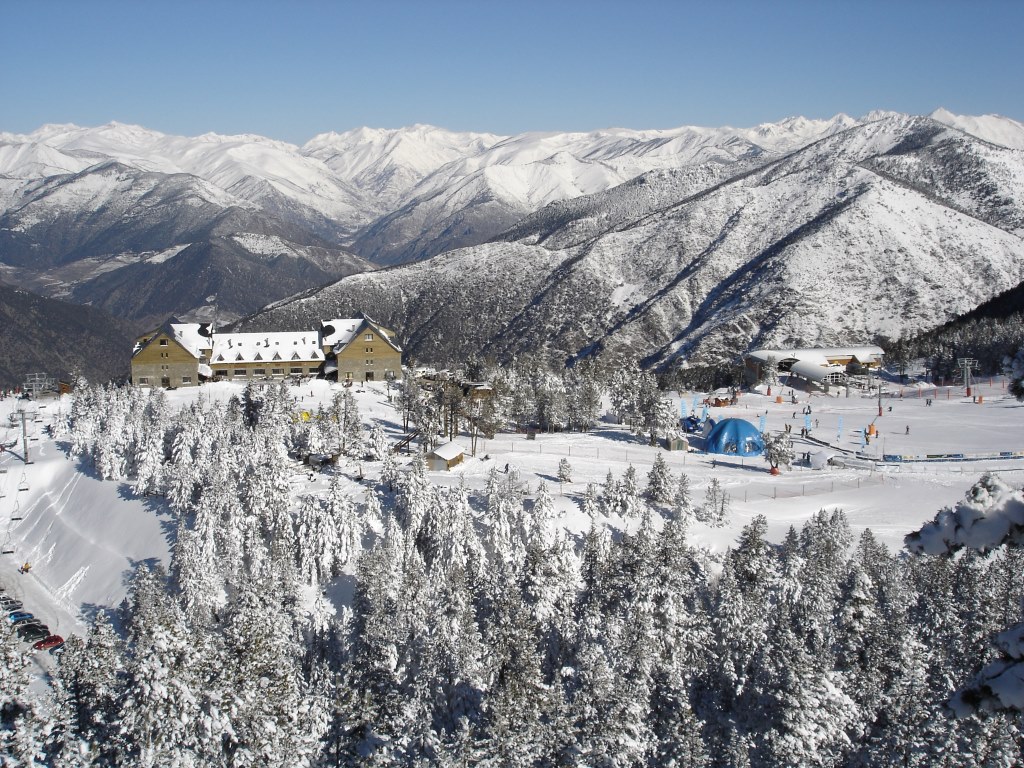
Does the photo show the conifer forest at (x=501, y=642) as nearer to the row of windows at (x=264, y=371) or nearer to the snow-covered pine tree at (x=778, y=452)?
the snow-covered pine tree at (x=778, y=452)

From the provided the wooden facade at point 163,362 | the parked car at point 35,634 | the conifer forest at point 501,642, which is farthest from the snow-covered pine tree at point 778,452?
the wooden facade at point 163,362

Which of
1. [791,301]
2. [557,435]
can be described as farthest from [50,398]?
[791,301]

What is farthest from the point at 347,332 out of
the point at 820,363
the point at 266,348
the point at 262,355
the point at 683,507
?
the point at 820,363

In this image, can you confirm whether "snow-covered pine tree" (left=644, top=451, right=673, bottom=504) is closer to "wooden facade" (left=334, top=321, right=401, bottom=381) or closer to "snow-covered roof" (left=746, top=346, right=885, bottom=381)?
"wooden facade" (left=334, top=321, right=401, bottom=381)

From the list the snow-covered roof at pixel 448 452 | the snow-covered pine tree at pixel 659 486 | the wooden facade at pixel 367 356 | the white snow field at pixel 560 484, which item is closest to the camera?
the white snow field at pixel 560 484

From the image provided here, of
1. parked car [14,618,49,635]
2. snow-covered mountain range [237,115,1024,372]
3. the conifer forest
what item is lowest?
parked car [14,618,49,635]

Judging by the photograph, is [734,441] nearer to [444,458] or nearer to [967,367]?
[444,458]

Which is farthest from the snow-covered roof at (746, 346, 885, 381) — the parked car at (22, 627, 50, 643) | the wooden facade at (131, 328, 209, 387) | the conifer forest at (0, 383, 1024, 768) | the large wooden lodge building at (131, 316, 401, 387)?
the parked car at (22, 627, 50, 643)

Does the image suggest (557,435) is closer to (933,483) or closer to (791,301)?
(933,483)
